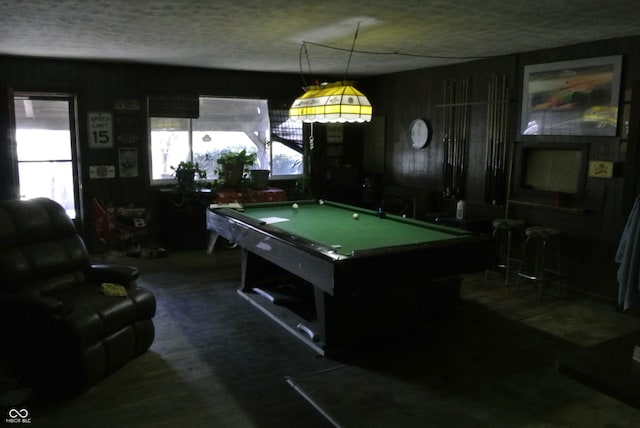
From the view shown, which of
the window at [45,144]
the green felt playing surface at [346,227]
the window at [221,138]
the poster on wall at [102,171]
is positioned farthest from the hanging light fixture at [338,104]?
the window at [45,144]

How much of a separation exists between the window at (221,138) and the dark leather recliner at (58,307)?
321 cm

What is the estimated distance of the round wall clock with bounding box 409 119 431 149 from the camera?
21.9 feet

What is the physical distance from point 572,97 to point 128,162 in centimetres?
511

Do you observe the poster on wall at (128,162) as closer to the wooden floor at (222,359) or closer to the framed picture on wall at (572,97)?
the wooden floor at (222,359)

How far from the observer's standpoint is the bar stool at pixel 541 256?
15.8 ft

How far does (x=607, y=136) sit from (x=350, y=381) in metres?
3.29

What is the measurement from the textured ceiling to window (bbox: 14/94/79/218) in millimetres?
839

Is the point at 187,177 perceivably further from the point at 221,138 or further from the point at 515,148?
the point at 515,148

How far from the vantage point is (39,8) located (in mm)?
3498

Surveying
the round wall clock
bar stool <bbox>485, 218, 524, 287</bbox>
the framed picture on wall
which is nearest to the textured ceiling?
the framed picture on wall

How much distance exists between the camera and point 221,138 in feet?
23.8

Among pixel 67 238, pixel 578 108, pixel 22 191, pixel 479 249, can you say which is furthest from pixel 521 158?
pixel 22 191

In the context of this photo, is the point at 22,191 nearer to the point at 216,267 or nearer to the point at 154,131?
the point at 154,131

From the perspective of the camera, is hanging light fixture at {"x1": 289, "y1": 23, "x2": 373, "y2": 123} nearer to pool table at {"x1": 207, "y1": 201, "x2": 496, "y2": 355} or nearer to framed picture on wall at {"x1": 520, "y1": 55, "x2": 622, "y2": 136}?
pool table at {"x1": 207, "y1": 201, "x2": 496, "y2": 355}
